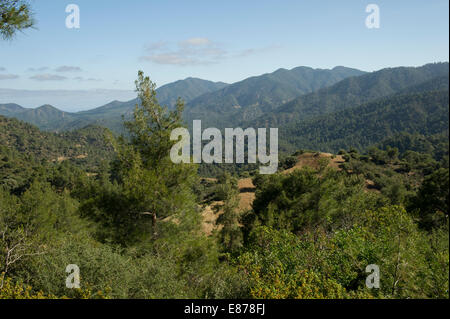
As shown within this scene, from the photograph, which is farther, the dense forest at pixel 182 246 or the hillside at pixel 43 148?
the hillside at pixel 43 148

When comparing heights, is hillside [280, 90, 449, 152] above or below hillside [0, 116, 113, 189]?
above
